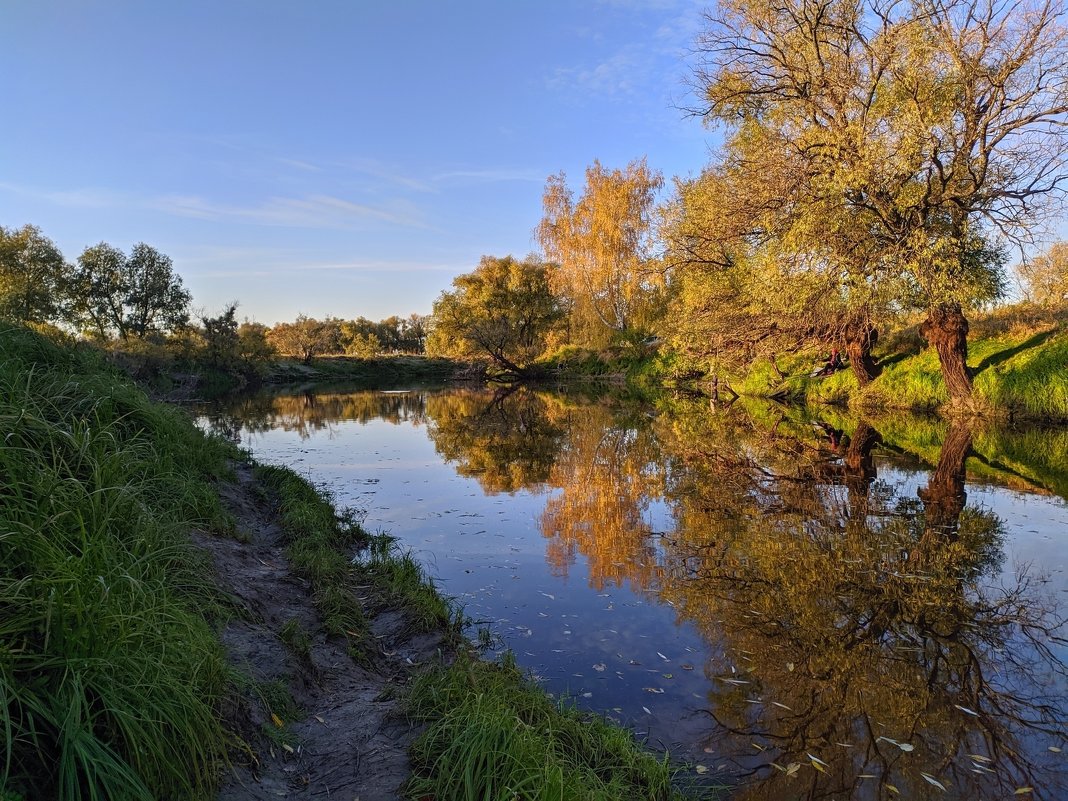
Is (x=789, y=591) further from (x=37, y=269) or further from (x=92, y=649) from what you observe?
(x=37, y=269)

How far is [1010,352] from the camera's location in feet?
61.3

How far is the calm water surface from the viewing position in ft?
12.7

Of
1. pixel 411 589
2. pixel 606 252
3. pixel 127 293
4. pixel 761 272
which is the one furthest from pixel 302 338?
pixel 411 589

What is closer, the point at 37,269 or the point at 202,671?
the point at 202,671

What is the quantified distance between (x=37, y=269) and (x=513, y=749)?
52675mm

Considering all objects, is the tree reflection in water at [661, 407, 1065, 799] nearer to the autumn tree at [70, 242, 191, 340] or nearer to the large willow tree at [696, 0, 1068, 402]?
the large willow tree at [696, 0, 1068, 402]

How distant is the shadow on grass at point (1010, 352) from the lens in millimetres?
18172

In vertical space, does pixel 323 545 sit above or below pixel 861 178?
below

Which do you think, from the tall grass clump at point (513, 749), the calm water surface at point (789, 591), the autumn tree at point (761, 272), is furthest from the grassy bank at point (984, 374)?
the tall grass clump at point (513, 749)

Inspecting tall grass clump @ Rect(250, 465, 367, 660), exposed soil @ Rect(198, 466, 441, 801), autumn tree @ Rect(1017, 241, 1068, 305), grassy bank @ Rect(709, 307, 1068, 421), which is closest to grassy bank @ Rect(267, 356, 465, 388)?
grassy bank @ Rect(709, 307, 1068, 421)

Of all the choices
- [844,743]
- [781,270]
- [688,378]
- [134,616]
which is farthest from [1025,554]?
[688,378]

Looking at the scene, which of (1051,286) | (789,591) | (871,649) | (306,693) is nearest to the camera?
(306,693)

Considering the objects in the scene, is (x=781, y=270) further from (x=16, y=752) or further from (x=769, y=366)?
(x=16, y=752)

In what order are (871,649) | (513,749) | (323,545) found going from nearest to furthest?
1. (513,749)
2. (871,649)
3. (323,545)
